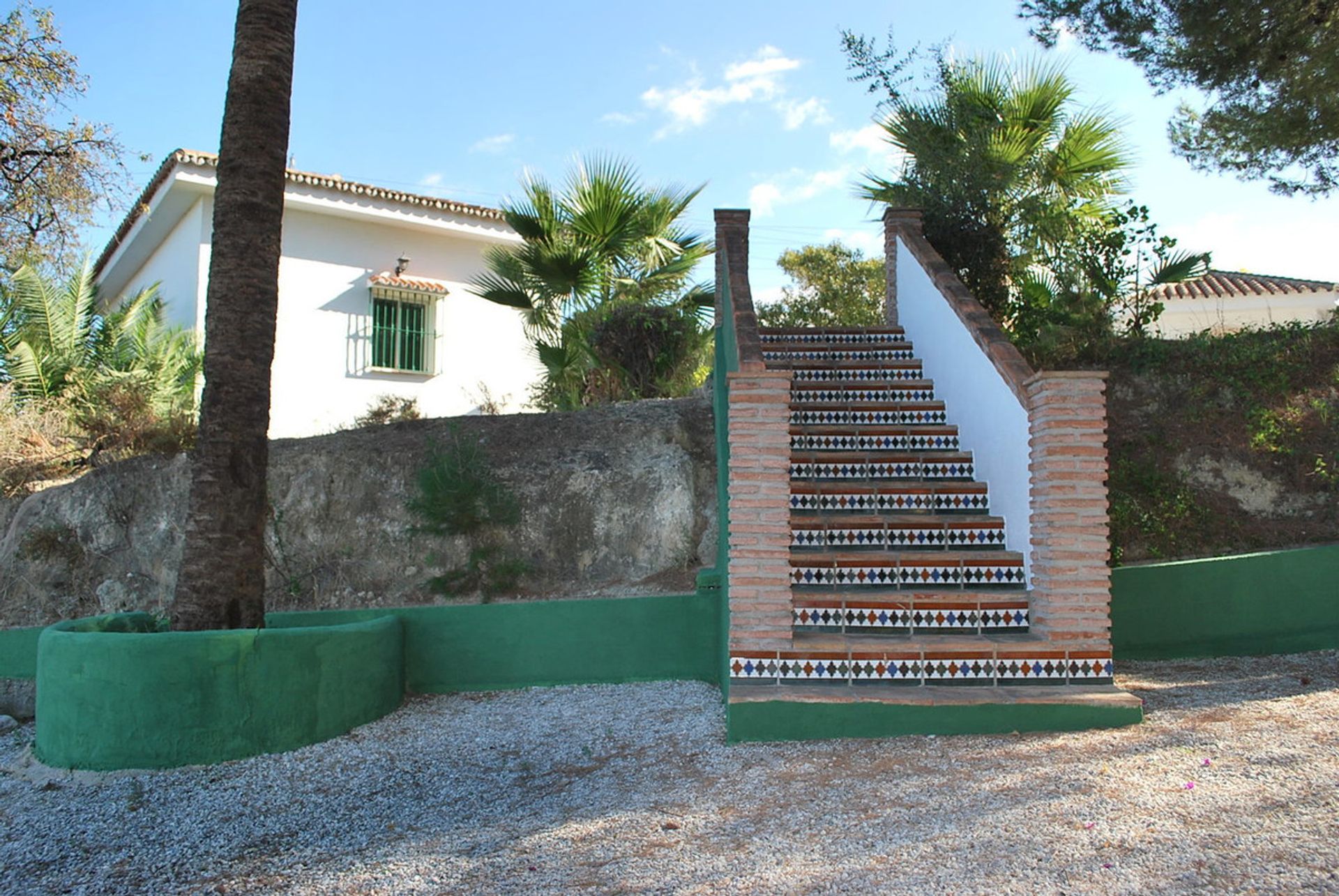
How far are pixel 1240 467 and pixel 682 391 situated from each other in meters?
5.21

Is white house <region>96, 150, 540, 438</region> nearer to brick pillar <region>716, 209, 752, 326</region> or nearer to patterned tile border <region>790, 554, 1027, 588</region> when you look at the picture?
brick pillar <region>716, 209, 752, 326</region>

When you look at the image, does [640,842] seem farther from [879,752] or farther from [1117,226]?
[1117,226]

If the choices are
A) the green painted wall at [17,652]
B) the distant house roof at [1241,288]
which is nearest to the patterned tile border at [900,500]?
the green painted wall at [17,652]

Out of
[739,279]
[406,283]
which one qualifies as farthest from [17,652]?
[406,283]

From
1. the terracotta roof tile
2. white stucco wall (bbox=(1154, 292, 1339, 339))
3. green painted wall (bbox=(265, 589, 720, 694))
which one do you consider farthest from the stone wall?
white stucco wall (bbox=(1154, 292, 1339, 339))

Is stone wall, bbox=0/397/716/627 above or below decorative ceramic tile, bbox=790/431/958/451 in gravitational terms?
below

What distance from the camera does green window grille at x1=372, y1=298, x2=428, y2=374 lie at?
547 inches

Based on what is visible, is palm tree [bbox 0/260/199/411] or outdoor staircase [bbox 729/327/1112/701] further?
palm tree [bbox 0/260/199/411]

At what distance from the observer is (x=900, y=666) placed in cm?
493

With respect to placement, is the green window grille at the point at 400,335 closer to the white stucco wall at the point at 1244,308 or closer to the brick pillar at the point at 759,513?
the brick pillar at the point at 759,513

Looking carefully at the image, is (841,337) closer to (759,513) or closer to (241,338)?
(759,513)

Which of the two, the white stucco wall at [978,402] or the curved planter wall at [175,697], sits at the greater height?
the white stucco wall at [978,402]

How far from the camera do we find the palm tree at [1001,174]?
30.2 feet

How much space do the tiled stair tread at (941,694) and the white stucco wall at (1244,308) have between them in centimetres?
1499
